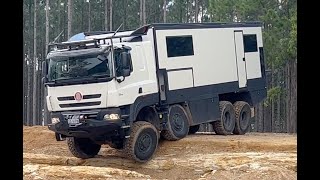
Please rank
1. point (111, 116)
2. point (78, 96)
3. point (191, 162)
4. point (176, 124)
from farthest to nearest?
point (176, 124)
point (191, 162)
point (78, 96)
point (111, 116)

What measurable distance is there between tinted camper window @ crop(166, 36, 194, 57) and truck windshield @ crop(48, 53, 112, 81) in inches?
97.0

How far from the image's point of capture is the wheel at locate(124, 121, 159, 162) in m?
12.3

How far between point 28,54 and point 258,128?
76.4ft

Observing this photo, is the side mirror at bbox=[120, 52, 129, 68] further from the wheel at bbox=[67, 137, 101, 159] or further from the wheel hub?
the wheel at bbox=[67, 137, 101, 159]

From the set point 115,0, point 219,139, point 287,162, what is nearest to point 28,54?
point 115,0

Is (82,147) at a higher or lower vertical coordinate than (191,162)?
higher

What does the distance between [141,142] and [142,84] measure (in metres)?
1.57

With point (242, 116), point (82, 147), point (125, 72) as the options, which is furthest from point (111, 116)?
point (242, 116)

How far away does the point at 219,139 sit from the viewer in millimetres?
14344

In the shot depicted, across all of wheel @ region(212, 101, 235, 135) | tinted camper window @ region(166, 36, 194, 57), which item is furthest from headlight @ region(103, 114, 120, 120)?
wheel @ region(212, 101, 235, 135)

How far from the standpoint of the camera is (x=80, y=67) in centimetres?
1186

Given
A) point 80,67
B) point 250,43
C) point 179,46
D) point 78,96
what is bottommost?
point 78,96

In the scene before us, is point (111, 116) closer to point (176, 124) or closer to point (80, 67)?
point (80, 67)
